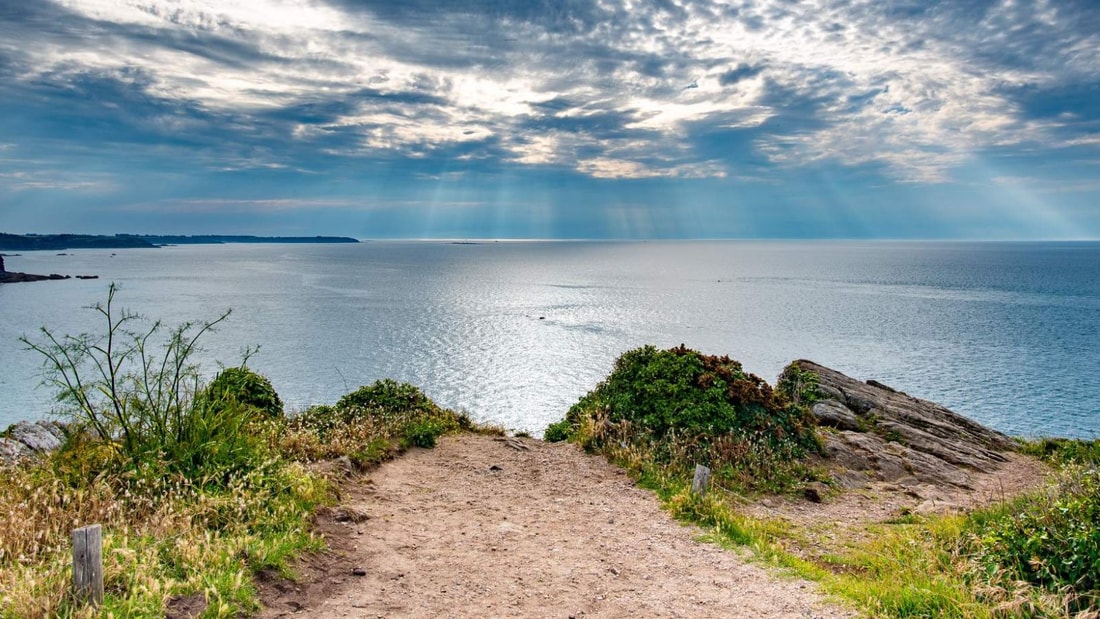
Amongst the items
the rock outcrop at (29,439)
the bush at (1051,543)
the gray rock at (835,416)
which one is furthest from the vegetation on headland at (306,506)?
the gray rock at (835,416)

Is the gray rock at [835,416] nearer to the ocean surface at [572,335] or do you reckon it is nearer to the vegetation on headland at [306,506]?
the vegetation on headland at [306,506]

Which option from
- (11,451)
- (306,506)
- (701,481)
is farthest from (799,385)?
→ (11,451)

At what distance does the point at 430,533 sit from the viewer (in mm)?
10172

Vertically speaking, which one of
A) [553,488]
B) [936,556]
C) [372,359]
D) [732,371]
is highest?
[732,371]

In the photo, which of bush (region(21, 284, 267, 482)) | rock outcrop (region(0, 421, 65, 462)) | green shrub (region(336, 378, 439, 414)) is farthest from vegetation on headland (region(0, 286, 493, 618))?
green shrub (region(336, 378, 439, 414))

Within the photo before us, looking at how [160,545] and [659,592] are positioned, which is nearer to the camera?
[160,545]

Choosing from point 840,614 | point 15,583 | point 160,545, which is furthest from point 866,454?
point 15,583

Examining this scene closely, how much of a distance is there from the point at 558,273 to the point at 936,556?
171m

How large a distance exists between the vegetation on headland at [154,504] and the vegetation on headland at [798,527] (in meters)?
7.07

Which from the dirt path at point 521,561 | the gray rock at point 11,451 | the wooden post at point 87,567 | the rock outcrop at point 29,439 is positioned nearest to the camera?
the wooden post at point 87,567

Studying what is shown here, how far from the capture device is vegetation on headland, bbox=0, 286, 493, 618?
674cm

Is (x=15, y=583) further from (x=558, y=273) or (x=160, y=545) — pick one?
(x=558, y=273)

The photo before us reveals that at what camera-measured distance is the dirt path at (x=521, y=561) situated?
299 inches

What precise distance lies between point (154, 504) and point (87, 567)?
2.66 metres
